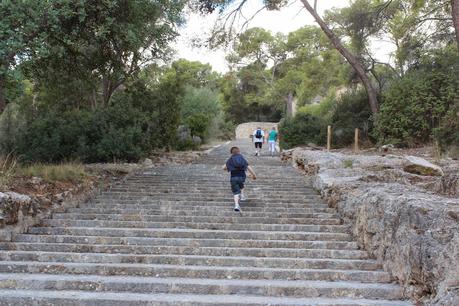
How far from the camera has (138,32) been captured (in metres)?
10.9

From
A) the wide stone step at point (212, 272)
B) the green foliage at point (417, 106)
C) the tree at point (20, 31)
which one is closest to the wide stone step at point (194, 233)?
the wide stone step at point (212, 272)

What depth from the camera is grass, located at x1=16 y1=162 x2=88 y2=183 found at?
9.80 meters

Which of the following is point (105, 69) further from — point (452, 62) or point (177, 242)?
point (452, 62)

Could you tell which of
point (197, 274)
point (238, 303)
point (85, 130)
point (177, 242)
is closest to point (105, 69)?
point (85, 130)

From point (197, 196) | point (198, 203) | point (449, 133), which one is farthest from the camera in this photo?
point (449, 133)

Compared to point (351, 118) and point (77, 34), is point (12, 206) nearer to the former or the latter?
point (77, 34)

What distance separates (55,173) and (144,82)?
1145cm

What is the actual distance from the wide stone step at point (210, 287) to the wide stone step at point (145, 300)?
0.14 m

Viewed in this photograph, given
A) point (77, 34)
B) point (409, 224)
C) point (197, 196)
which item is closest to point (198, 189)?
point (197, 196)

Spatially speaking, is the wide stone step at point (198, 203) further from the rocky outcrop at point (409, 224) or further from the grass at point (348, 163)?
the grass at point (348, 163)

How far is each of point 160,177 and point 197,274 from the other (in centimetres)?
740

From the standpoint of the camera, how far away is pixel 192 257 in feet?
23.1

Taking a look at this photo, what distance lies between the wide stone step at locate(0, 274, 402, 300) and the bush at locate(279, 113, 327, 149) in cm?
1777

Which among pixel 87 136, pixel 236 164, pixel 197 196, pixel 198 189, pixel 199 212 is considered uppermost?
pixel 87 136
